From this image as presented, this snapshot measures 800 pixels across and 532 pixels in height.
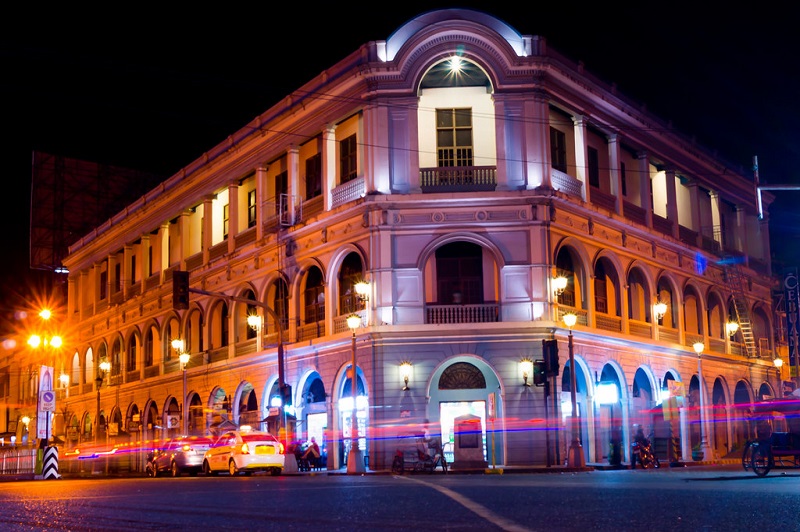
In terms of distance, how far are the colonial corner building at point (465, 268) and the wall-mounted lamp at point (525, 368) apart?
0.07m

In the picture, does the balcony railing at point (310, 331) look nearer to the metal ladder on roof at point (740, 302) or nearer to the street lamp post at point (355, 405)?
the street lamp post at point (355, 405)

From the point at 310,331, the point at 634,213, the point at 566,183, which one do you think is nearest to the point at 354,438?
the point at 310,331

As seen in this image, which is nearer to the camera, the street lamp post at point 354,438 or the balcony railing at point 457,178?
the street lamp post at point 354,438

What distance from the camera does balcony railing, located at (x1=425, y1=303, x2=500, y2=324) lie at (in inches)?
1476

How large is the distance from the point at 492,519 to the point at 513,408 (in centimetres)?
2540

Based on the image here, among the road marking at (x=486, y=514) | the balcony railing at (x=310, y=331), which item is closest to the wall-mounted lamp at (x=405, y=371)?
the balcony railing at (x=310, y=331)

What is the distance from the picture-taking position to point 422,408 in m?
37.1

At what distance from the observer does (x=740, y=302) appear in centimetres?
5350

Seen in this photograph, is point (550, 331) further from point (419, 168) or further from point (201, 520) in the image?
point (201, 520)

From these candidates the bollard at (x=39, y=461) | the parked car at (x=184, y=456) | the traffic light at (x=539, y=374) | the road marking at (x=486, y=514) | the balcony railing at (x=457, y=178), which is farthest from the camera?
the bollard at (x=39, y=461)

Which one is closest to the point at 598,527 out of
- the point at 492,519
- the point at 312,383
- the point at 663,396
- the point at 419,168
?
the point at 492,519

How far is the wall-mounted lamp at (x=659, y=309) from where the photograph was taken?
43625mm

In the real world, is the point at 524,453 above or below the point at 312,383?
below

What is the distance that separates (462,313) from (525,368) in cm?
296
